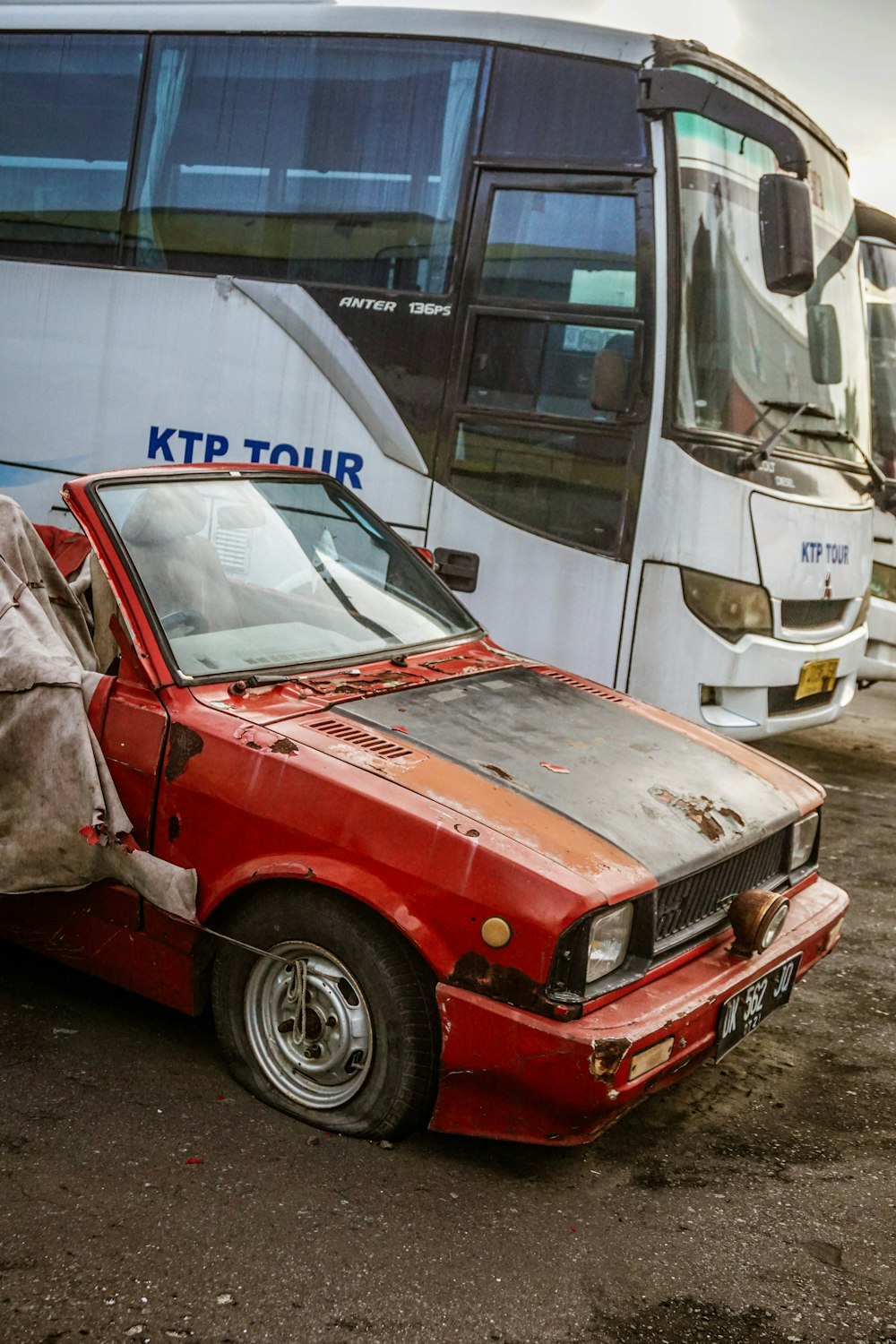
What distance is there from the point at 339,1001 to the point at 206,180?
17.8 ft

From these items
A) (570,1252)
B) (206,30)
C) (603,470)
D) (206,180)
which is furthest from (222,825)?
(206,30)

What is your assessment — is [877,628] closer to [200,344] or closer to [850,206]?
[850,206]

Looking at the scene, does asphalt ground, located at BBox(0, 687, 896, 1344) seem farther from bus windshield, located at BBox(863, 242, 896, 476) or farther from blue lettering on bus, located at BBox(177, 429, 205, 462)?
bus windshield, located at BBox(863, 242, 896, 476)

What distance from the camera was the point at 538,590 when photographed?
6699 millimetres

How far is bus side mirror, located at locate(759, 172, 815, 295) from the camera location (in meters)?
6.14

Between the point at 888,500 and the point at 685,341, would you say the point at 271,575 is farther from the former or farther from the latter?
the point at 888,500

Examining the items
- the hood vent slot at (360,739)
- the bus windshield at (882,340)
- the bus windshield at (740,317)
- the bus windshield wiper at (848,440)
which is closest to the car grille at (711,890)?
the hood vent slot at (360,739)

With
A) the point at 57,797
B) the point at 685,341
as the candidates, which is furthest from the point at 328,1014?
the point at 685,341

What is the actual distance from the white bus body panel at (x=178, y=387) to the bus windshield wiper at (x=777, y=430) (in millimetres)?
1584

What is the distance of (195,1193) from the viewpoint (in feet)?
10.4

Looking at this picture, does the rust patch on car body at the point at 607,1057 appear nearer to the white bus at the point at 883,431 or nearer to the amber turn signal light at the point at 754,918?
the amber turn signal light at the point at 754,918

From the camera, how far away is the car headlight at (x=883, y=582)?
9.68m

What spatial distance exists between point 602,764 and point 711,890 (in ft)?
1.48

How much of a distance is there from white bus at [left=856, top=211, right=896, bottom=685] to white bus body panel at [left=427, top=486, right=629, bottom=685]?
3591 mm
